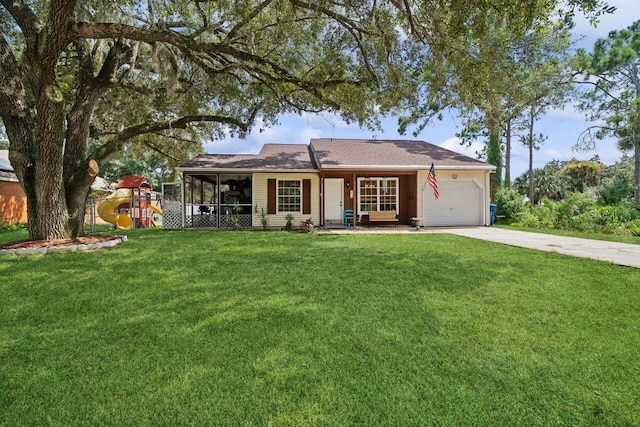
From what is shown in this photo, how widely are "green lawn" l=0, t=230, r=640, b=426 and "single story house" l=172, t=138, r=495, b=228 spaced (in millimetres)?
8505

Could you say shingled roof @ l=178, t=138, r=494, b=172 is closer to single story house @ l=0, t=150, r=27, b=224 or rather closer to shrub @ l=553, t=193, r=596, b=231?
shrub @ l=553, t=193, r=596, b=231

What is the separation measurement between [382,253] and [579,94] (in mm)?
24431

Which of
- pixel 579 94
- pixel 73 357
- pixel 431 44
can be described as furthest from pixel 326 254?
pixel 579 94

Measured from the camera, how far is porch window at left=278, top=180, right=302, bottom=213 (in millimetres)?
14344

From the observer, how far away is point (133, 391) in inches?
91.6

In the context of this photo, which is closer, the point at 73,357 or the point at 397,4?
the point at 73,357

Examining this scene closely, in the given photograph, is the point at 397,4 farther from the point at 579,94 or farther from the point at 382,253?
the point at 579,94

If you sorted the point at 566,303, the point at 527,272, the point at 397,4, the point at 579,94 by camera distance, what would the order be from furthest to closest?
the point at 579,94 → the point at 397,4 → the point at 527,272 → the point at 566,303

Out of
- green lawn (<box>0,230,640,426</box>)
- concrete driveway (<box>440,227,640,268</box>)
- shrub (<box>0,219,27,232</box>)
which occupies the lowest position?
green lawn (<box>0,230,640,426</box>)

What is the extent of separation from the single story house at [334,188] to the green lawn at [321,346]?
8505 mm

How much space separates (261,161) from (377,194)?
5.50 metres

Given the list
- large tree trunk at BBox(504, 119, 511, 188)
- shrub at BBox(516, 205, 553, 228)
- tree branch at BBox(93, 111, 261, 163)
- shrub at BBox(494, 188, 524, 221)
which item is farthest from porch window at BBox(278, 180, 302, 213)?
large tree trunk at BBox(504, 119, 511, 188)

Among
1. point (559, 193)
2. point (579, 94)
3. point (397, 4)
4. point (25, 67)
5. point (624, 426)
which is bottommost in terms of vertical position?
point (624, 426)

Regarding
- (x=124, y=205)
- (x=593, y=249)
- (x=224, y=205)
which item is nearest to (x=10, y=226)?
(x=124, y=205)
